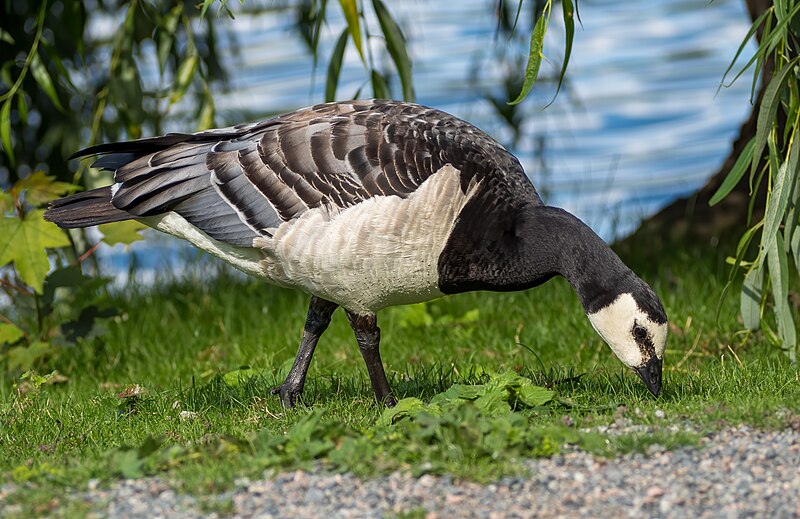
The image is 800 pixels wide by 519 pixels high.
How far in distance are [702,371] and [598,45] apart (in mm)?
14888

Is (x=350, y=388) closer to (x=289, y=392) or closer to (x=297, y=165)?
(x=289, y=392)

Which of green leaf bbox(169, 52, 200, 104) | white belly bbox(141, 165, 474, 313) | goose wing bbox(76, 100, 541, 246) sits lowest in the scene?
white belly bbox(141, 165, 474, 313)

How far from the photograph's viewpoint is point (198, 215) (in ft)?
19.5

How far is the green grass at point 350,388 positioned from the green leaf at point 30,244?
69 centimetres

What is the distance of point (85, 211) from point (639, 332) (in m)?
2.95

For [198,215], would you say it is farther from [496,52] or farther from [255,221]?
[496,52]

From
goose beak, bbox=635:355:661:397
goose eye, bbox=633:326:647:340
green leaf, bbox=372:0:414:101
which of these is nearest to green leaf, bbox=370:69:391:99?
green leaf, bbox=372:0:414:101

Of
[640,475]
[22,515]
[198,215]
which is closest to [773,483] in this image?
[640,475]

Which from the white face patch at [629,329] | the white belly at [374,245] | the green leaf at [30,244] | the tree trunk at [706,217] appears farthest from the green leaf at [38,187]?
the tree trunk at [706,217]

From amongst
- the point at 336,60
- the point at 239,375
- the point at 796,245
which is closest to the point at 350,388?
the point at 239,375

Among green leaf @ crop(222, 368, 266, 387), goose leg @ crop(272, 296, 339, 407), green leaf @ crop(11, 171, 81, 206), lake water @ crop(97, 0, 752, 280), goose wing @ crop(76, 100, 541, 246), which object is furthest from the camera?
lake water @ crop(97, 0, 752, 280)

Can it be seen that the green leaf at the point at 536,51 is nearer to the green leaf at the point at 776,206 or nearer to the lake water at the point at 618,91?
the green leaf at the point at 776,206

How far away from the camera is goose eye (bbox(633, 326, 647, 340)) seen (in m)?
5.49

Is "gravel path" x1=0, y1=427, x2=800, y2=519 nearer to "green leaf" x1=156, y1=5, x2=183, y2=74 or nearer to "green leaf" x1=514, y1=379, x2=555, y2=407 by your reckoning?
"green leaf" x1=514, y1=379, x2=555, y2=407
